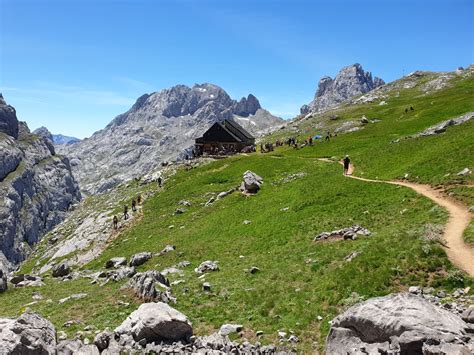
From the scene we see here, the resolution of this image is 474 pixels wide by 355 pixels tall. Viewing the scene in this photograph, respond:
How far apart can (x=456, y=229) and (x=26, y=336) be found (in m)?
25.7

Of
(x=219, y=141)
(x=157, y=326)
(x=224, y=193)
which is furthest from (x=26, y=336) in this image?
(x=219, y=141)

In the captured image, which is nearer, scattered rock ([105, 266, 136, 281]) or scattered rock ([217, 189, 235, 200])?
scattered rock ([105, 266, 136, 281])

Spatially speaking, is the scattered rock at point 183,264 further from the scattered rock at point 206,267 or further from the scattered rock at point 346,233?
the scattered rock at point 346,233

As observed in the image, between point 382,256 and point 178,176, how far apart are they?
198 ft

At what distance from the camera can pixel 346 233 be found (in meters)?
30.5

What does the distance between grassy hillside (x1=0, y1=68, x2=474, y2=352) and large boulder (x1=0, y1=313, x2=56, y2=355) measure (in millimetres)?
4841

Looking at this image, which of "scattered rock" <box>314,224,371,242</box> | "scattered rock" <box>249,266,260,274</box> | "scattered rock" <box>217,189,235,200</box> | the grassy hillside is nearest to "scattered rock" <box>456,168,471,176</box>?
the grassy hillside

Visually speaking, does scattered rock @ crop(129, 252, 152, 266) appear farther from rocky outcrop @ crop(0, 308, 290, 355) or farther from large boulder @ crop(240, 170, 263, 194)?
large boulder @ crop(240, 170, 263, 194)

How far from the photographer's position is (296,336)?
18844mm

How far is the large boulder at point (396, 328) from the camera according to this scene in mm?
13234

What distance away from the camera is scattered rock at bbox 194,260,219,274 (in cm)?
3138

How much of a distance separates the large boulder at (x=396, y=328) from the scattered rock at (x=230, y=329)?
5697mm

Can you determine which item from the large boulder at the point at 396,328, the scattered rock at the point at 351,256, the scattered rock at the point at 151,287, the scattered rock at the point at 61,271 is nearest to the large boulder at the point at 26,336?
the scattered rock at the point at 151,287

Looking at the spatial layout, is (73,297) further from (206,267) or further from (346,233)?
(346,233)
